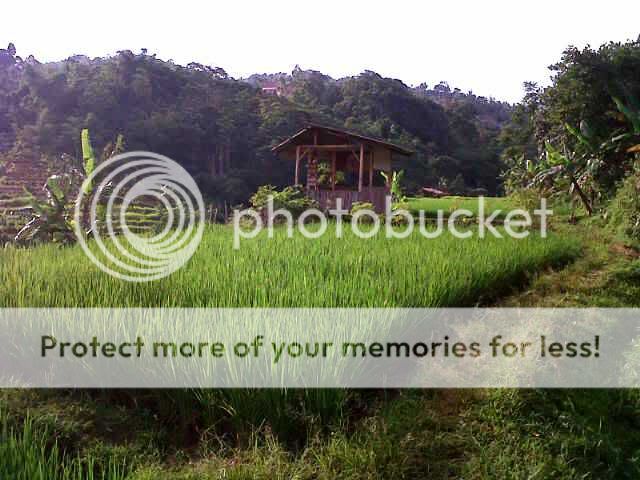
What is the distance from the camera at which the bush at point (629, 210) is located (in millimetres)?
6332

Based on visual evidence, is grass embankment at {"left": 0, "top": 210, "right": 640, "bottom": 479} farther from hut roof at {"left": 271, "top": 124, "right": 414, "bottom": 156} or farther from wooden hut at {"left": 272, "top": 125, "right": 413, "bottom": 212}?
hut roof at {"left": 271, "top": 124, "right": 414, "bottom": 156}

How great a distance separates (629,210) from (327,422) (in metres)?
5.95

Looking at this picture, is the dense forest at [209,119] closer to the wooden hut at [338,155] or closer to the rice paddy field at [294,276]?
the wooden hut at [338,155]

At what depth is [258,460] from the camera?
6.22 feet

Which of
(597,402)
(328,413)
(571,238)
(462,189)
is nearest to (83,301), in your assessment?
(328,413)

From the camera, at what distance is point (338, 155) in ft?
50.2

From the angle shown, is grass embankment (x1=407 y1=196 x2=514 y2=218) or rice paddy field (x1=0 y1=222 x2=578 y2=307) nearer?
rice paddy field (x1=0 y1=222 x2=578 y2=307)

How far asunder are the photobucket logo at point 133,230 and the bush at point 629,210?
16.7 feet

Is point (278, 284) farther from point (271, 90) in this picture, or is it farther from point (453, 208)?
point (271, 90)

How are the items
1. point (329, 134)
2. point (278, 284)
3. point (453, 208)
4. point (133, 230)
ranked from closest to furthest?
point (278, 284) < point (133, 230) < point (453, 208) < point (329, 134)

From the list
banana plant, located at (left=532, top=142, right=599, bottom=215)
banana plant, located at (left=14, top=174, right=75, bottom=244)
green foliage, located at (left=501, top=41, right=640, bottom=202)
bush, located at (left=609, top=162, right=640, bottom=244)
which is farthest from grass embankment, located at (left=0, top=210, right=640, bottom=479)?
green foliage, located at (left=501, top=41, right=640, bottom=202)
